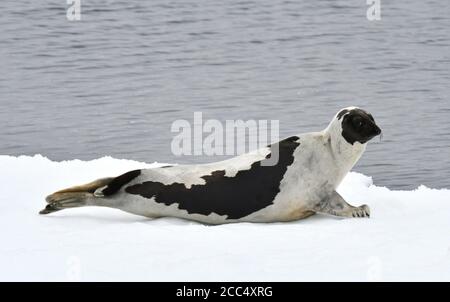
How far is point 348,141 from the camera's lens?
822 centimetres

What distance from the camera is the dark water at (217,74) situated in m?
11.4

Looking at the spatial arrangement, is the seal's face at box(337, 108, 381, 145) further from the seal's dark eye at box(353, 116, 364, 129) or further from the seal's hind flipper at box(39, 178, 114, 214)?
the seal's hind flipper at box(39, 178, 114, 214)

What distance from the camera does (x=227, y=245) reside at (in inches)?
279

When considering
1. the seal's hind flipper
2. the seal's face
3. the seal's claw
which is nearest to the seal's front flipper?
the seal's claw

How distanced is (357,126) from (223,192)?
1.13m

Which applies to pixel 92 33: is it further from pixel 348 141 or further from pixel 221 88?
pixel 348 141

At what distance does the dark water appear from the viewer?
37.3 ft

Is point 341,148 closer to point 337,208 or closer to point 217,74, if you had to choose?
point 337,208

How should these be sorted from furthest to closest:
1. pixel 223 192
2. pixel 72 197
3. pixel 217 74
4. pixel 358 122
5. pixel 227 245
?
pixel 217 74
pixel 358 122
pixel 72 197
pixel 223 192
pixel 227 245

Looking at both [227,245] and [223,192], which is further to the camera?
[223,192]

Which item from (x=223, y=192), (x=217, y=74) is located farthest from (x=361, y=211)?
(x=217, y=74)

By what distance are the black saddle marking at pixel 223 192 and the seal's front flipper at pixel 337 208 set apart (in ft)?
1.13

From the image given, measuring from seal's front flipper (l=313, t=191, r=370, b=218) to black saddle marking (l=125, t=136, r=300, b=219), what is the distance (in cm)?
34

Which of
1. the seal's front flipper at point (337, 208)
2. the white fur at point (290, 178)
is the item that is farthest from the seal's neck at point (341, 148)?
the seal's front flipper at point (337, 208)
